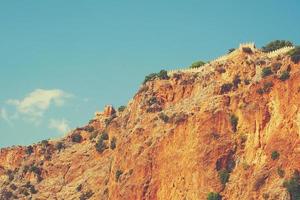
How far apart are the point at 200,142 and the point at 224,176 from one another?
7521mm

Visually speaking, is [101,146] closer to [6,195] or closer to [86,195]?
[86,195]

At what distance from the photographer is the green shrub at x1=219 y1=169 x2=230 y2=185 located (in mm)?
99769

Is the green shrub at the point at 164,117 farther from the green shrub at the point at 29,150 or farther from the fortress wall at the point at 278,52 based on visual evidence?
the green shrub at the point at 29,150

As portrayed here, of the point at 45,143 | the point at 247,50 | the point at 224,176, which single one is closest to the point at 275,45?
the point at 247,50

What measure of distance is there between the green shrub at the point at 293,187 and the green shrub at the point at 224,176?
1004 cm

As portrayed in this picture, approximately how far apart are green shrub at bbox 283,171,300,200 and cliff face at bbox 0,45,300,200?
1.14 m

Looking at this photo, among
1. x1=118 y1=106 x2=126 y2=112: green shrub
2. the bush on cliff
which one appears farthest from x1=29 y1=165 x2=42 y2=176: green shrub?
the bush on cliff

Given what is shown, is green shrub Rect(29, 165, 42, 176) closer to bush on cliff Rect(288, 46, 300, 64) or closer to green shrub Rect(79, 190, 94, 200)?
green shrub Rect(79, 190, 94, 200)

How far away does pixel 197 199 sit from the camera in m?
101

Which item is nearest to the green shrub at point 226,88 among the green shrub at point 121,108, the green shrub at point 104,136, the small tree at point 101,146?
the small tree at point 101,146

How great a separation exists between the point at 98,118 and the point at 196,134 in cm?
4033

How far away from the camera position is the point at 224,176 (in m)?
100

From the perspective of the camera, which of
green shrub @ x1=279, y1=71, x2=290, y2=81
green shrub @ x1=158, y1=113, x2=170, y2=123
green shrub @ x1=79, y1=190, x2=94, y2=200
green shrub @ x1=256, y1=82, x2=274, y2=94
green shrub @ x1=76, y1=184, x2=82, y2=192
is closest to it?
green shrub @ x1=279, y1=71, x2=290, y2=81

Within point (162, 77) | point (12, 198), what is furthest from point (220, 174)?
point (12, 198)
